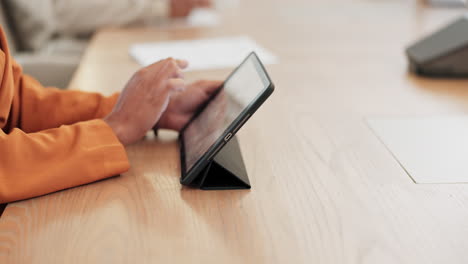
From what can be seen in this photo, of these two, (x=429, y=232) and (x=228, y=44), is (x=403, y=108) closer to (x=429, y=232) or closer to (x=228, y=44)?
(x=429, y=232)

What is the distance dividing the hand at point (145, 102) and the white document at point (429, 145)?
33cm

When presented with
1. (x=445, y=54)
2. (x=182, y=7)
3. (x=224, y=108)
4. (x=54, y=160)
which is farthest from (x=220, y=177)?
(x=182, y=7)

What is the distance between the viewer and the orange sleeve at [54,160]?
620 millimetres

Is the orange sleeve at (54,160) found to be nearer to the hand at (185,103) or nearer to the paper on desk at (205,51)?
the hand at (185,103)

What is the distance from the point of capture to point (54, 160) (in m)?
0.65

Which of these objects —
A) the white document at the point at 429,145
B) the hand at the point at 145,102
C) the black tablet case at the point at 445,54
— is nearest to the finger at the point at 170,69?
the hand at the point at 145,102

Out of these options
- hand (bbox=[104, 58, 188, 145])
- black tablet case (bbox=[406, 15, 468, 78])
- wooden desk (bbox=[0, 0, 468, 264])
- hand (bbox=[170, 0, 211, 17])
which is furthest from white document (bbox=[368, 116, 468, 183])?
hand (bbox=[170, 0, 211, 17])

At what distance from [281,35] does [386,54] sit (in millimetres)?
308

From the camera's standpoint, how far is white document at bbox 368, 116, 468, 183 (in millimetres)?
665

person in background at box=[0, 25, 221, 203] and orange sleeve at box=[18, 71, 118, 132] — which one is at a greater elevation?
person in background at box=[0, 25, 221, 203]

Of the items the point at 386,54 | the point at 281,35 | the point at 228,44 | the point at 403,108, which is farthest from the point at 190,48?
the point at 403,108

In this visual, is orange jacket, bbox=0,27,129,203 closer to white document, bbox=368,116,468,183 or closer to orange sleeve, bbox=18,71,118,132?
orange sleeve, bbox=18,71,118,132

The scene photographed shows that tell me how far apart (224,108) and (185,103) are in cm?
13

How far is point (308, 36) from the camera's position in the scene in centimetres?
140
